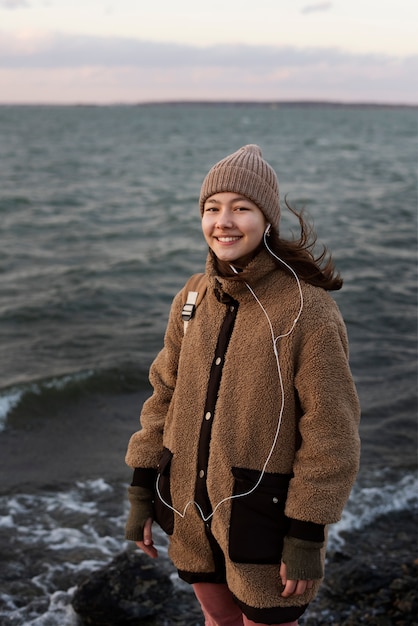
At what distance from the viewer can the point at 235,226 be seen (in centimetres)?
238

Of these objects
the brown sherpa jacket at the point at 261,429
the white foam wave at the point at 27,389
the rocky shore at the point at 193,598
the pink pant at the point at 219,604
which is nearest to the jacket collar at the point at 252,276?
the brown sherpa jacket at the point at 261,429

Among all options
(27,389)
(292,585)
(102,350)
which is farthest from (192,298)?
(102,350)

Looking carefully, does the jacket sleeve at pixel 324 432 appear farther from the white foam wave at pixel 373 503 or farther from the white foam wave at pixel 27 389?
the white foam wave at pixel 27 389

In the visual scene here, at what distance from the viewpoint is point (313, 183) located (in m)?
29.8

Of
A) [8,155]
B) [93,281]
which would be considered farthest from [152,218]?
[8,155]

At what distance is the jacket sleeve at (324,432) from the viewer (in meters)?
2.21

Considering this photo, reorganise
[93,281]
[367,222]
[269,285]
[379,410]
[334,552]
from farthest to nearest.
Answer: [367,222], [93,281], [379,410], [334,552], [269,285]

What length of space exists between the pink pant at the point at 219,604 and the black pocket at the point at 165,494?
0.25m

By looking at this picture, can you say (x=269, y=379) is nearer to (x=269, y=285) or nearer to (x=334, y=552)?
(x=269, y=285)

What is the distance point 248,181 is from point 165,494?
44.2 inches

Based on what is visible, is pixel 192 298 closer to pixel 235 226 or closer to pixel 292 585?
pixel 235 226

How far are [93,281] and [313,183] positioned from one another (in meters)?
18.5

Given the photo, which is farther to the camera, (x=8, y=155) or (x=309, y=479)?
(x=8, y=155)

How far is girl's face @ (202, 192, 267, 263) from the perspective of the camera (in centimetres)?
237
